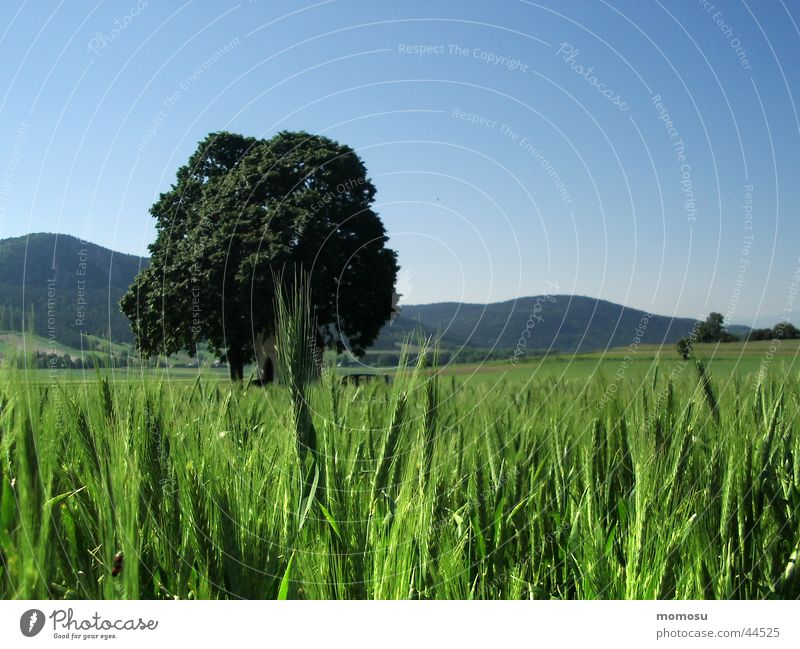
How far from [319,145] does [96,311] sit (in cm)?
2157

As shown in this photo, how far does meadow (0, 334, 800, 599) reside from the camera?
1747 mm

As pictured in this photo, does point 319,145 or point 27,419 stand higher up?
point 319,145

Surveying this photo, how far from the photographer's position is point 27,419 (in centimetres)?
155

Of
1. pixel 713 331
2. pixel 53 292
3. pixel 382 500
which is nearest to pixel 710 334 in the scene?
pixel 713 331

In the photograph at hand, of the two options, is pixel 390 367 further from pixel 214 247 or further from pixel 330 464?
pixel 214 247

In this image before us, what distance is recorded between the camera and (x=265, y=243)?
18.9 metres
